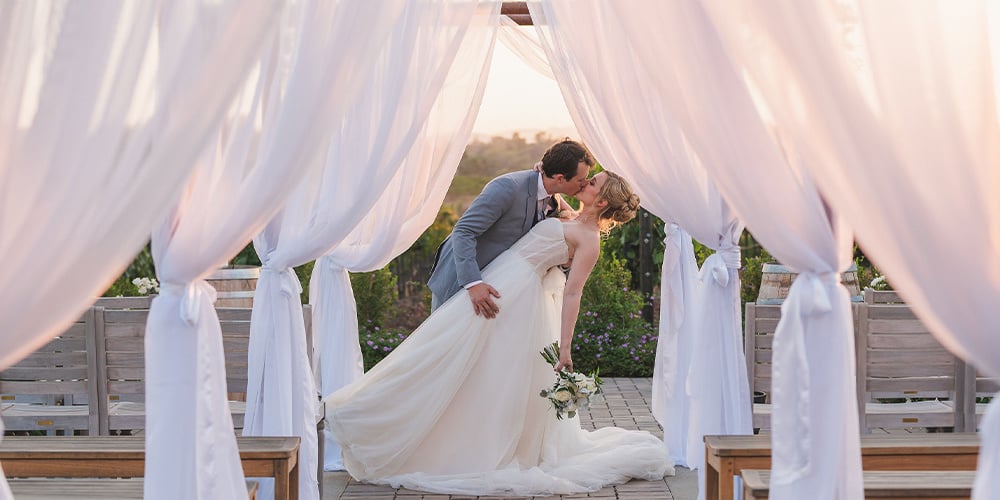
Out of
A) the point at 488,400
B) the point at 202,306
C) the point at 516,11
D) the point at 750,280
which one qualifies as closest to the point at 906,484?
the point at 202,306

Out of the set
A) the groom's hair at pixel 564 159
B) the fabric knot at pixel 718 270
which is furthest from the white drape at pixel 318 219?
the fabric knot at pixel 718 270

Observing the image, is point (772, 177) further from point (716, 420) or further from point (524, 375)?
point (524, 375)

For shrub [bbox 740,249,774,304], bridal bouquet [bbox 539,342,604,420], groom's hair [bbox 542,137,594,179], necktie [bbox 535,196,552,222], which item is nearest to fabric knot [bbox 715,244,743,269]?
bridal bouquet [bbox 539,342,604,420]

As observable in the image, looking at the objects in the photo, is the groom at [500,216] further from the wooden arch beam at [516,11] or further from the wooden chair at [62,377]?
the wooden chair at [62,377]

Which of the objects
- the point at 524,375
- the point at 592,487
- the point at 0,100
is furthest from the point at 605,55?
the point at 0,100

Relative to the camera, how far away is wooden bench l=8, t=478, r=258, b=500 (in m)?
3.12

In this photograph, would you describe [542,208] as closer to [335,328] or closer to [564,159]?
[564,159]

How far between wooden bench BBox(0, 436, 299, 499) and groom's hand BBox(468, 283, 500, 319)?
158 cm

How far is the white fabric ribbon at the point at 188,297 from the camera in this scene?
298 centimetres

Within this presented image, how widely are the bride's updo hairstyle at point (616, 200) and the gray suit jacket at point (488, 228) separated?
376 millimetres

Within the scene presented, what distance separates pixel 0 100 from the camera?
2486 mm

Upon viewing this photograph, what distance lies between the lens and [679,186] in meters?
4.65

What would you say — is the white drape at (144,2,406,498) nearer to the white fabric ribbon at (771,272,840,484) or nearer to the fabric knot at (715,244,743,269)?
the white fabric ribbon at (771,272,840,484)

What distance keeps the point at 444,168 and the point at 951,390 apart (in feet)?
8.08
